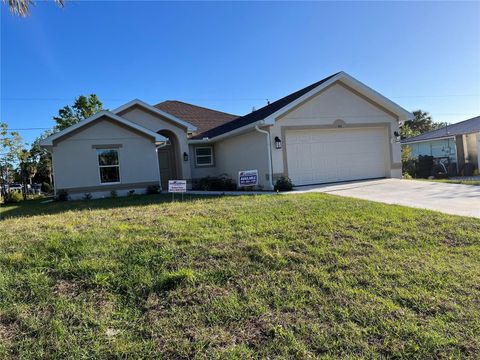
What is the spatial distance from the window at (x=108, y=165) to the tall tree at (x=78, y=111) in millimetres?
18539

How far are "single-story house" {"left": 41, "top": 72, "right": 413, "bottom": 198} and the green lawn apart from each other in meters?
8.11

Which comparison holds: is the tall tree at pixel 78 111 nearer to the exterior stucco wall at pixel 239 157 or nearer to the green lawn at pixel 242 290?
the exterior stucco wall at pixel 239 157

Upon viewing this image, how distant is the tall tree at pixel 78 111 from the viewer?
32.1 m

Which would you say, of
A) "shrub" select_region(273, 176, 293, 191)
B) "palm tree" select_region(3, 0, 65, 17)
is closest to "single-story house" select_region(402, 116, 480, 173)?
"shrub" select_region(273, 176, 293, 191)

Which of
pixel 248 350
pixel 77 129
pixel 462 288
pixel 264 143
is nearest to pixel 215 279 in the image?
pixel 248 350

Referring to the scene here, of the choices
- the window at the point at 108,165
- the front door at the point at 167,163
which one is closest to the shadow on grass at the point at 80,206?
the window at the point at 108,165

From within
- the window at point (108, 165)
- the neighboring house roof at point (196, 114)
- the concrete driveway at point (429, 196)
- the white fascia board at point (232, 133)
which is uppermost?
the neighboring house roof at point (196, 114)

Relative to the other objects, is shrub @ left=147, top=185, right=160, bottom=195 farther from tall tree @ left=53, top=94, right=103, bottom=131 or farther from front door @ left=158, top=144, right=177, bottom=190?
tall tree @ left=53, top=94, right=103, bottom=131

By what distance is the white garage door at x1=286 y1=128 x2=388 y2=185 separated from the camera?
47.8 ft

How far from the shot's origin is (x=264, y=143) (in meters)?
14.2

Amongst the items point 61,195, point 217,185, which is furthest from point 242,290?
point 61,195

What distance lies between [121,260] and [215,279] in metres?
1.41

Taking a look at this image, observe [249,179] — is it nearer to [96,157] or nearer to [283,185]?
[283,185]

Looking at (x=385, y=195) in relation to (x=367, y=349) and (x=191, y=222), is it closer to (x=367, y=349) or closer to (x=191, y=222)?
(x=191, y=222)
